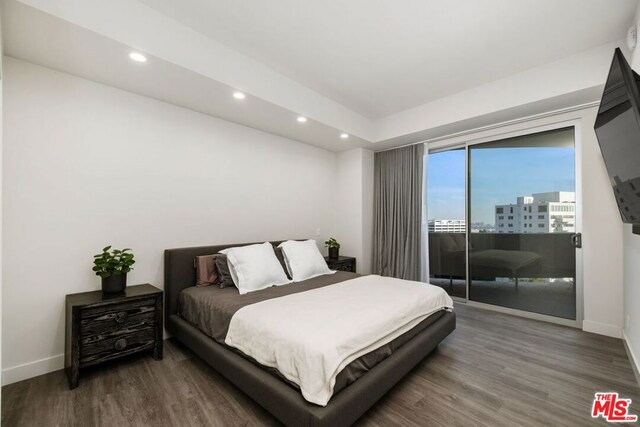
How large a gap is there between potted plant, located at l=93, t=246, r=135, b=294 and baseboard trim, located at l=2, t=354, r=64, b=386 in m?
0.68

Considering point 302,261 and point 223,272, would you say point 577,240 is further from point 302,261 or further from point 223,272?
point 223,272

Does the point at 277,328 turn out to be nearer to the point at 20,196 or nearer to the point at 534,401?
the point at 534,401

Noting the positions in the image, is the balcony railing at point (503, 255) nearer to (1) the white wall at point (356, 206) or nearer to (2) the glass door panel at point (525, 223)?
(2) the glass door panel at point (525, 223)

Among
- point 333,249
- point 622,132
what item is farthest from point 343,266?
point 622,132

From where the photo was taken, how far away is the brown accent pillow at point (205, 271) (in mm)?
2916

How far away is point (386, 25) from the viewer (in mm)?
2332

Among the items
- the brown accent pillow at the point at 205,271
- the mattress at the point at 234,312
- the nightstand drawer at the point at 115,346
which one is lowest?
the nightstand drawer at the point at 115,346

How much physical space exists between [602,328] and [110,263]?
4.87m

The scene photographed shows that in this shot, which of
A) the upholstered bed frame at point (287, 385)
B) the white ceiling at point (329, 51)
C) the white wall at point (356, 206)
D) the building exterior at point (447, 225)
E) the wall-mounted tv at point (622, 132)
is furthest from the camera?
the white wall at point (356, 206)

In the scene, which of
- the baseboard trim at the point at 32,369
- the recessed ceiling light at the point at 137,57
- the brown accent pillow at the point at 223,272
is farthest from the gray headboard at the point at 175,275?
the recessed ceiling light at the point at 137,57

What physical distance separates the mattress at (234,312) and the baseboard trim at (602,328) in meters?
1.74

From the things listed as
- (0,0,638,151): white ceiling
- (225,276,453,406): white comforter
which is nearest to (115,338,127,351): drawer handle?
(225,276,453,406): white comforter

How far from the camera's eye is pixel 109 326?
2.23m

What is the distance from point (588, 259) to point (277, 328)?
11.3 ft
